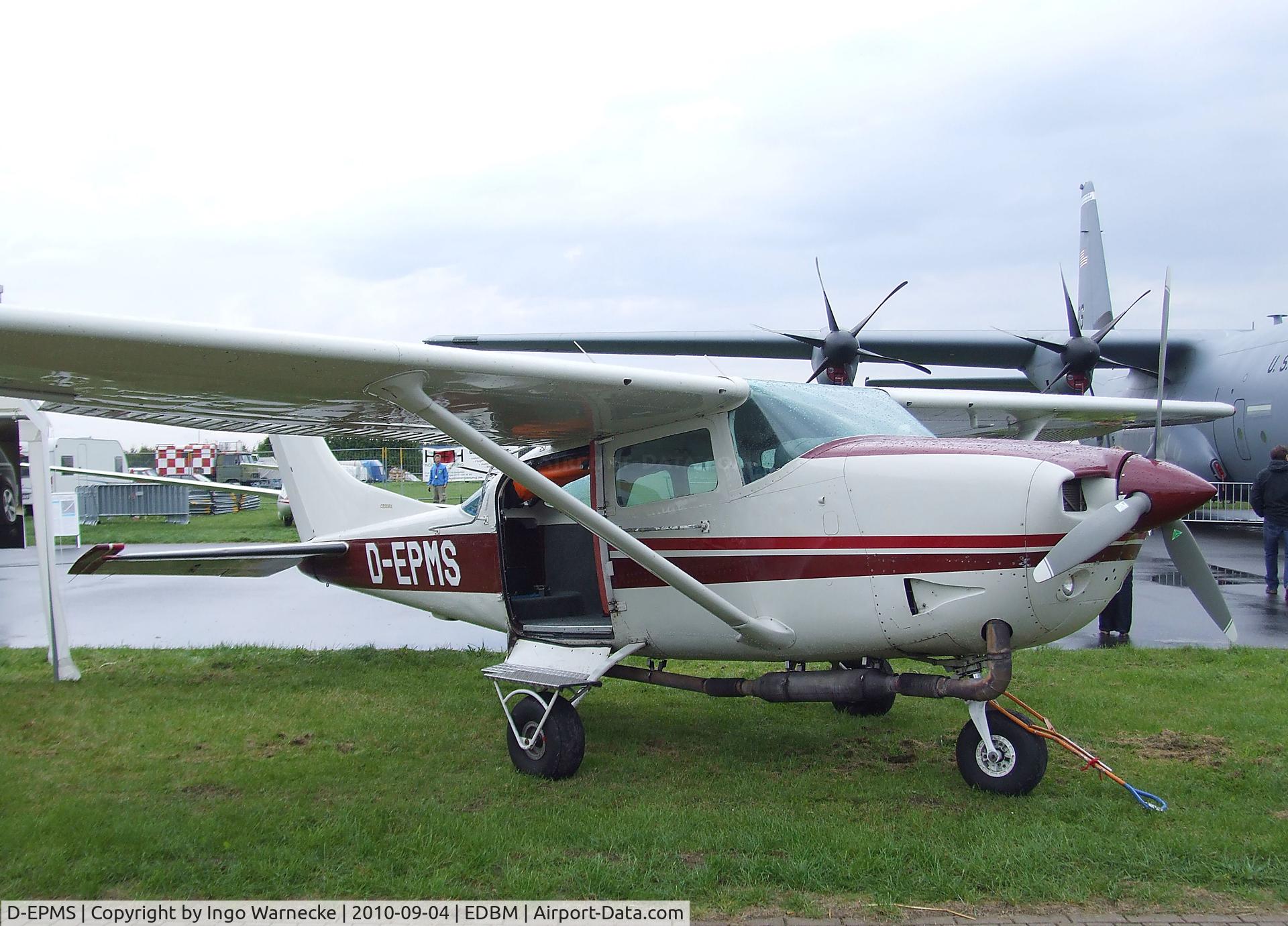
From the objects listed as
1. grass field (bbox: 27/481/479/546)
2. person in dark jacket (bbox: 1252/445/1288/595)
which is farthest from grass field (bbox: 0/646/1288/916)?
grass field (bbox: 27/481/479/546)

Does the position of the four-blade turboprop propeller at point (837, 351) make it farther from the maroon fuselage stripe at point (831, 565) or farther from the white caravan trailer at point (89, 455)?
the white caravan trailer at point (89, 455)

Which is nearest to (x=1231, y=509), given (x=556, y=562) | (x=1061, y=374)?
(x=1061, y=374)

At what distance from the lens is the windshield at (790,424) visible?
5094mm

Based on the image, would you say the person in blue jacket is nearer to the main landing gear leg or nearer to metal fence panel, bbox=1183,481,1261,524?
metal fence panel, bbox=1183,481,1261,524

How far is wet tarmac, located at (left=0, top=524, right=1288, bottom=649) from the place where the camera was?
9.47 meters

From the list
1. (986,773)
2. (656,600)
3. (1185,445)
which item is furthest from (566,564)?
(1185,445)

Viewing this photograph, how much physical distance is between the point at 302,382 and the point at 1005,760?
13.1 feet

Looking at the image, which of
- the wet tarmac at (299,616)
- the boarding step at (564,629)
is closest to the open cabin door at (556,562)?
the boarding step at (564,629)

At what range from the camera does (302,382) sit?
4.57 metres

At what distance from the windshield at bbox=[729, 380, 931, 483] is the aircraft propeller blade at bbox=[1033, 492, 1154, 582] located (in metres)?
1.35

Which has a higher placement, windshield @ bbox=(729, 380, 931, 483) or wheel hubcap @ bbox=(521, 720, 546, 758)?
windshield @ bbox=(729, 380, 931, 483)

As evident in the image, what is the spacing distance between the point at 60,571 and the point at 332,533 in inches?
390

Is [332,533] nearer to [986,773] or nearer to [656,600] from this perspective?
[656,600]

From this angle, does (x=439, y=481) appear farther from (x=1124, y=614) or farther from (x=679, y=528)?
(x=679, y=528)
